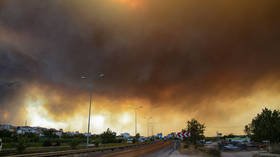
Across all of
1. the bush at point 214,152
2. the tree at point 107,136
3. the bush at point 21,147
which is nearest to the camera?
the bush at point 214,152

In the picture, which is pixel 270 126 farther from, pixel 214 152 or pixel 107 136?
pixel 107 136

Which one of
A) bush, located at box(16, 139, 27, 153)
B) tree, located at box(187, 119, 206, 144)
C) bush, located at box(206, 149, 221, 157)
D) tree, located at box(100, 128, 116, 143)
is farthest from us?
tree, located at box(100, 128, 116, 143)

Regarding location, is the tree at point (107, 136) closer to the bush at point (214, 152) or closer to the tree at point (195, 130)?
the tree at point (195, 130)

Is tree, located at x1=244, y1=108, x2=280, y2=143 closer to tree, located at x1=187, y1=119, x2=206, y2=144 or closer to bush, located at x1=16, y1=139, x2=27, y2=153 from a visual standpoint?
tree, located at x1=187, y1=119, x2=206, y2=144

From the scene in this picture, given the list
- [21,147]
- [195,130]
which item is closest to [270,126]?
[195,130]

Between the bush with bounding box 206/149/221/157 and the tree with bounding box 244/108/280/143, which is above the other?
the tree with bounding box 244/108/280/143

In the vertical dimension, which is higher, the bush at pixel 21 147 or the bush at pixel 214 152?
the bush at pixel 21 147

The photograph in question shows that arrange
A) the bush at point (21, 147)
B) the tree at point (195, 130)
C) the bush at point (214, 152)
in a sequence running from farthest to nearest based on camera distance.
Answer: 1. the tree at point (195, 130)
2. the bush at point (21, 147)
3. the bush at point (214, 152)

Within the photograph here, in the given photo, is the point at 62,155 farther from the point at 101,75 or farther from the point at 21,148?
the point at 101,75

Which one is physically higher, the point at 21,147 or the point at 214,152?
the point at 21,147

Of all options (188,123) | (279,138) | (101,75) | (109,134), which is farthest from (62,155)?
(109,134)

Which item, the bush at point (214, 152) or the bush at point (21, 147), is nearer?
the bush at point (214, 152)

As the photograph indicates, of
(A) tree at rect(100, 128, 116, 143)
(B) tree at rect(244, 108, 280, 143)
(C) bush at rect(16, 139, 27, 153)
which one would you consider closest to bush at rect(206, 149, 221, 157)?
(C) bush at rect(16, 139, 27, 153)

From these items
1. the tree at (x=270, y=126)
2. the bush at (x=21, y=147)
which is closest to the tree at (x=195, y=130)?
the tree at (x=270, y=126)
